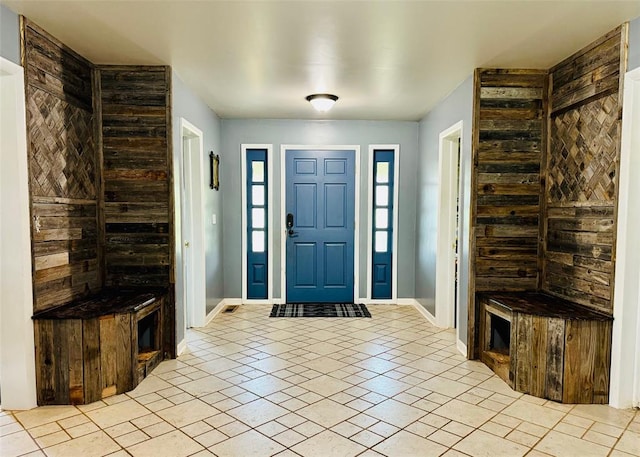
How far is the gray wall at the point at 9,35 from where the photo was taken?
243cm

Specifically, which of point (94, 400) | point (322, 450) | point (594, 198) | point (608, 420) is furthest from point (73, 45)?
point (608, 420)

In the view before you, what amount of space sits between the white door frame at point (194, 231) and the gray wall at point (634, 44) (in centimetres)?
356

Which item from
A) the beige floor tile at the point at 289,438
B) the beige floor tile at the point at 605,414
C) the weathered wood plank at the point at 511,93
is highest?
the weathered wood plank at the point at 511,93

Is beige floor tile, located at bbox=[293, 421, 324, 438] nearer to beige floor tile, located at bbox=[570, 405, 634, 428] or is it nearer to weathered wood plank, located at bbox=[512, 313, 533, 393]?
weathered wood plank, located at bbox=[512, 313, 533, 393]

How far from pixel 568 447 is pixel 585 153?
1.93 meters

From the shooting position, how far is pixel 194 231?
457 cm

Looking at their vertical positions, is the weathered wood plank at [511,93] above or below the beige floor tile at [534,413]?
above

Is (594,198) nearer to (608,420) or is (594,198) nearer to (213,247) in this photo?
(608,420)

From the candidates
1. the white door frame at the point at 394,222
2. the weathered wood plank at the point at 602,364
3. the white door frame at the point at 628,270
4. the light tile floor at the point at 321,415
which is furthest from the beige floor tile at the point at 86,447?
the white door frame at the point at 394,222

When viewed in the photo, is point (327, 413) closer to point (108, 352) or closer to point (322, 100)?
point (108, 352)

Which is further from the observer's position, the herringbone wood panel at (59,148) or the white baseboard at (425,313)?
the white baseboard at (425,313)

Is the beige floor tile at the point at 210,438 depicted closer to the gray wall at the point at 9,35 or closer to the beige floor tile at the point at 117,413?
the beige floor tile at the point at 117,413

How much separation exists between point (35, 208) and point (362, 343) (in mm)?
2821

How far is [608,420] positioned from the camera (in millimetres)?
2613
